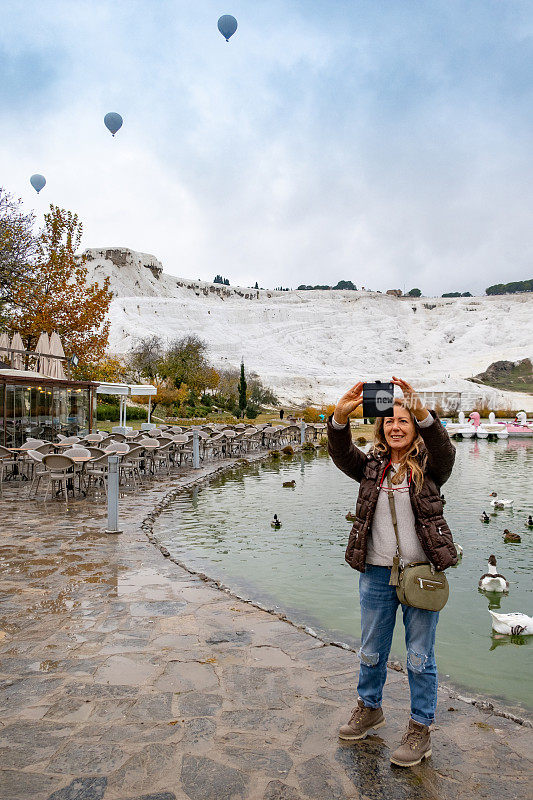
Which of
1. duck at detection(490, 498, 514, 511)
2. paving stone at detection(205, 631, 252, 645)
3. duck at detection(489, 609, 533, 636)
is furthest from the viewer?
duck at detection(490, 498, 514, 511)

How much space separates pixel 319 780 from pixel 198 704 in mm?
929

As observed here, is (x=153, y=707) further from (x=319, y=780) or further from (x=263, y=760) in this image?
(x=319, y=780)

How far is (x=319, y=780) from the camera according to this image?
252 cm

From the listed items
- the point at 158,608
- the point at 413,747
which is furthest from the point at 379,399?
the point at 158,608

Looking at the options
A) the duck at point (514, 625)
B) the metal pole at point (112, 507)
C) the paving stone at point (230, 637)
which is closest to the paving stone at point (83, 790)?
the paving stone at point (230, 637)

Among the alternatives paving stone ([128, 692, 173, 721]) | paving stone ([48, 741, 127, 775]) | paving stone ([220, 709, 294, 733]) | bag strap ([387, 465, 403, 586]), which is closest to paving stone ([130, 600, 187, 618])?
paving stone ([128, 692, 173, 721])

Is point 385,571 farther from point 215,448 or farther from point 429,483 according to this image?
point 215,448

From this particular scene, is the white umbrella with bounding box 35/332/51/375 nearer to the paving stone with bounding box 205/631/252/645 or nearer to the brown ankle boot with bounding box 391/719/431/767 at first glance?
the paving stone with bounding box 205/631/252/645

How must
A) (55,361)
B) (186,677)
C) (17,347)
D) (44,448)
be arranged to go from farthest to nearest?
(55,361), (17,347), (44,448), (186,677)

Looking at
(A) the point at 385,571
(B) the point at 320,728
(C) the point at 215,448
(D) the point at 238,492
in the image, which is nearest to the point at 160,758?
(B) the point at 320,728

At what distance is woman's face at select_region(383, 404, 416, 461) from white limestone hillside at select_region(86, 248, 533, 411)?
51982 mm

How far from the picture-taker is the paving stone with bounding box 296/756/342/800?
2428 mm

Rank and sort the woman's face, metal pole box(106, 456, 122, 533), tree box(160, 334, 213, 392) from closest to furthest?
the woman's face, metal pole box(106, 456, 122, 533), tree box(160, 334, 213, 392)

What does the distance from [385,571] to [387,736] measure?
923mm
